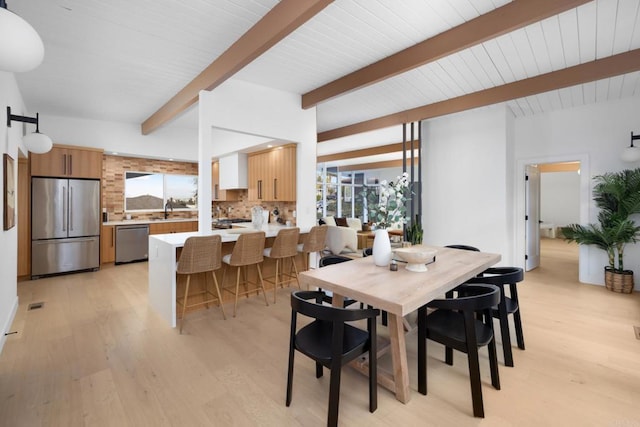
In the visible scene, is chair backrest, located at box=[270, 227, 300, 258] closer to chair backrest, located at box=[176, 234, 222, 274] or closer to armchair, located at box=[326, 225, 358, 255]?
chair backrest, located at box=[176, 234, 222, 274]

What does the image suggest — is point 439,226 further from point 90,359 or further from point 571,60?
point 90,359

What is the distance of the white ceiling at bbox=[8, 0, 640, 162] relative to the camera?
255 cm

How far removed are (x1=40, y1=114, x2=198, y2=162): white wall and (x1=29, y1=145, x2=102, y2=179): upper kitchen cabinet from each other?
364 mm

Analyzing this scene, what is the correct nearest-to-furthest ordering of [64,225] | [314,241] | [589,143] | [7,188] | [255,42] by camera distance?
[255,42] → [7,188] → [314,241] → [589,143] → [64,225]

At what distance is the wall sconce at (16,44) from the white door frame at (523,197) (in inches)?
256

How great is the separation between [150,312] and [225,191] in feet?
13.0

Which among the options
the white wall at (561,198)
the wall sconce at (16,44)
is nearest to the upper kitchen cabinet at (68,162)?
the wall sconce at (16,44)

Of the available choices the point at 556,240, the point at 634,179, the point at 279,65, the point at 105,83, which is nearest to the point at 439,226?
the point at 634,179

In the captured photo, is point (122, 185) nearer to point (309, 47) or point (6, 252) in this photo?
point (6, 252)

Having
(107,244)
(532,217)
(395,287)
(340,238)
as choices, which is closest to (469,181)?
(532,217)

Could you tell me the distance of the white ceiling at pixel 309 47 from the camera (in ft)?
8.38

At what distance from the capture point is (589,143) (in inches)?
191

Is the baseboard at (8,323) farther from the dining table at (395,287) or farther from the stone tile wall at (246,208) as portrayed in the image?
the stone tile wall at (246,208)

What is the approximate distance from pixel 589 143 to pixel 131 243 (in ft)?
27.7
